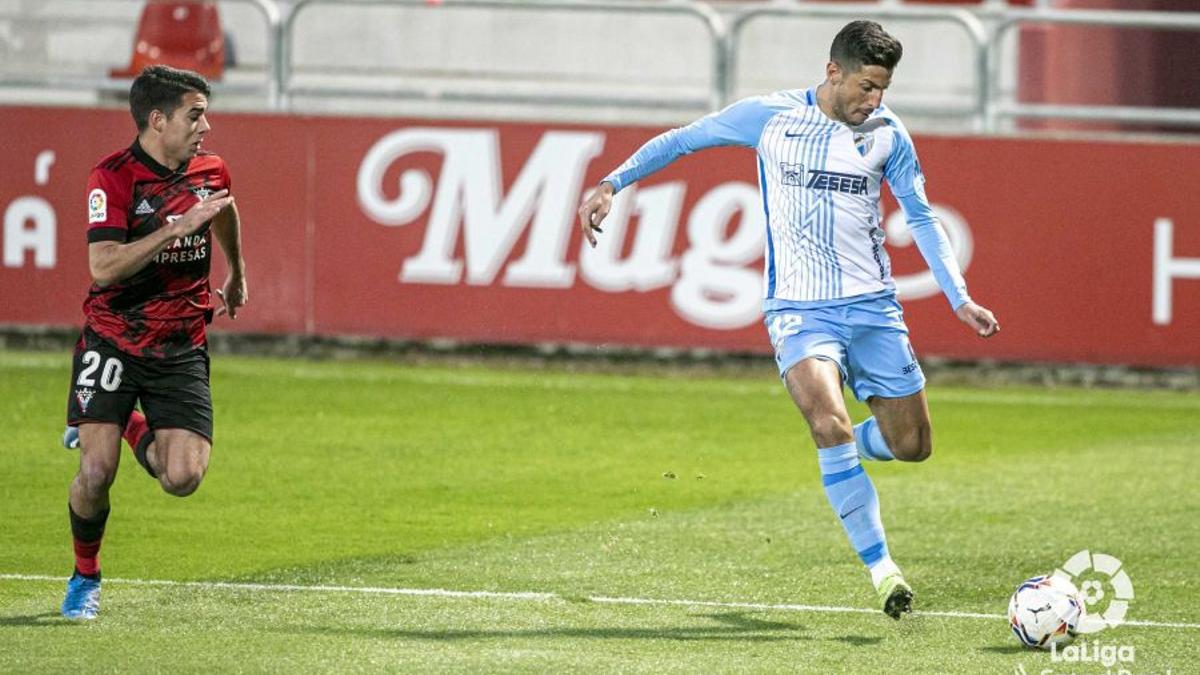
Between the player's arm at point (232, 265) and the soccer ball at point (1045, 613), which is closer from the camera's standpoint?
the soccer ball at point (1045, 613)

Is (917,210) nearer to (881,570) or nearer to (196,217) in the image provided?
(881,570)

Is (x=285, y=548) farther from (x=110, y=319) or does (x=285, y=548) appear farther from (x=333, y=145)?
(x=333, y=145)

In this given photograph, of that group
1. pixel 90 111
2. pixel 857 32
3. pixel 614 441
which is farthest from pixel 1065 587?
pixel 90 111

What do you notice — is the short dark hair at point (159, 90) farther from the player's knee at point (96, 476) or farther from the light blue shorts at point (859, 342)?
the light blue shorts at point (859, 342)

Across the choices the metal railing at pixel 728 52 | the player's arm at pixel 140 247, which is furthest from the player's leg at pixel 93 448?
the metal railing at pixel 728 52

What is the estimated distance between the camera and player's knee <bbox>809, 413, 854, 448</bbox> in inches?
294

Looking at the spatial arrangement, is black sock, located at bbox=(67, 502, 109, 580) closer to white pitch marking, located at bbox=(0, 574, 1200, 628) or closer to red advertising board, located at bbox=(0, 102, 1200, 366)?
white pitch marking, located at bbox=(0, 574, 1200, 628)

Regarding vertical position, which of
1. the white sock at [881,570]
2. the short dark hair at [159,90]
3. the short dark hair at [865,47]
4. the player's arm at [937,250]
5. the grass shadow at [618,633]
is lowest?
the grass shadow at [618,633]

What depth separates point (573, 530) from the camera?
30.2 ft

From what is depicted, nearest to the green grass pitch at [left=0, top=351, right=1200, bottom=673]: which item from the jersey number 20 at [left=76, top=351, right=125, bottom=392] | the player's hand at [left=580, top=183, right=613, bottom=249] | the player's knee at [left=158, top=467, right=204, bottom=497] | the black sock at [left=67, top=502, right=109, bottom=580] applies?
the black sock at [left=67, top=502, right=109, bottom=580]

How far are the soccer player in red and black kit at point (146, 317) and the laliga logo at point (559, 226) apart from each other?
678 cm

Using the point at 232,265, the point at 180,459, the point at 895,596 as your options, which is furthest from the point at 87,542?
the point at 895,596

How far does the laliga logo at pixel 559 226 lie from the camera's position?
562 inches

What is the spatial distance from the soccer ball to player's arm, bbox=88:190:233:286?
3.01 m
